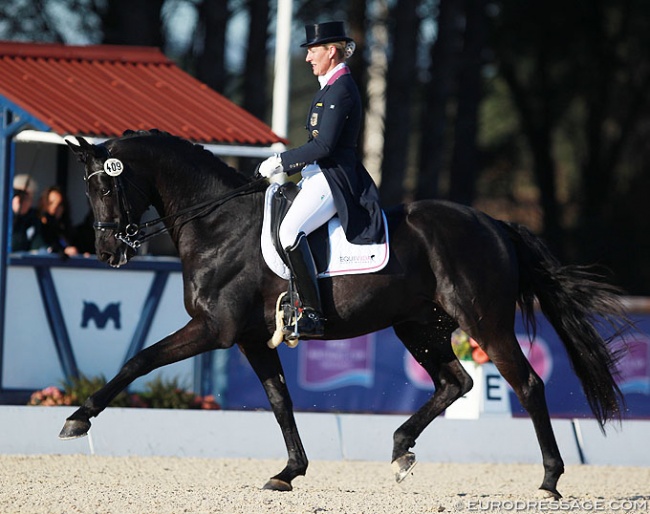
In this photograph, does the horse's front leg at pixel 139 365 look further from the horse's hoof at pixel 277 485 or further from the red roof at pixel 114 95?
the red roof at pixel 114 95

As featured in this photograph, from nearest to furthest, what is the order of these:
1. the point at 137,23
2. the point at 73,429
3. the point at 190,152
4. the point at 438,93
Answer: the point at 73,429, the point at 190,152, the point at 137,23, the point at 438,93

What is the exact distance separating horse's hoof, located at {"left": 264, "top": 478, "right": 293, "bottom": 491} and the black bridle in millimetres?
1516

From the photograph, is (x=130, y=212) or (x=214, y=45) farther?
(x=214, y=45)

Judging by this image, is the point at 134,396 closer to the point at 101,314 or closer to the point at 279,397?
the point at 101,314

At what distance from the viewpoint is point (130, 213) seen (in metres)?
6.37

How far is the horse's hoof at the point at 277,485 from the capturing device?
650 centimetres

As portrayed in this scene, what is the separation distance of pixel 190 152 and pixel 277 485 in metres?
1.93

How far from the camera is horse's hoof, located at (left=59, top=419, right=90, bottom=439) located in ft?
19.5

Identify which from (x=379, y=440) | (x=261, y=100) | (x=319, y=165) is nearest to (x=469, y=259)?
(x=319, y=165)

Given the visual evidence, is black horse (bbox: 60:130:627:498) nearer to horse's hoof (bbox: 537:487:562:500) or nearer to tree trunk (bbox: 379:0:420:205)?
horse's hoof (bbox: 537:487:562:500)

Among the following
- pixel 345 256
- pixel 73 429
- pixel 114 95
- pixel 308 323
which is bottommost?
pixel 73 429

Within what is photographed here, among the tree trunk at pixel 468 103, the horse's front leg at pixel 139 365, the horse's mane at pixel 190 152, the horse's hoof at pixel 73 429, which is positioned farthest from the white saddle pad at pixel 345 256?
the tree trunk at pixel 468 103

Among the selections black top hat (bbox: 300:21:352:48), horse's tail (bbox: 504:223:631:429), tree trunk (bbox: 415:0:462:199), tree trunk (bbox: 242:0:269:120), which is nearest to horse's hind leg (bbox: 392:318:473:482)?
horse's tail (bbox: 504:223:631:429)

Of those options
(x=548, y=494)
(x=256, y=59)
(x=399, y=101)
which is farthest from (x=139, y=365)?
(x=399, y=101)
